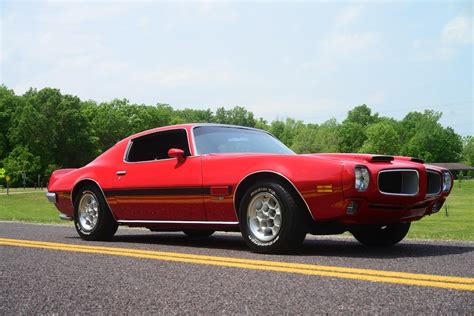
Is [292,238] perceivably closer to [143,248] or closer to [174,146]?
[143,248]

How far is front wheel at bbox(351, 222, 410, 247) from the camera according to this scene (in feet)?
20.1

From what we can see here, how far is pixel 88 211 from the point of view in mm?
7633

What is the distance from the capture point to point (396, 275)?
3994 mm

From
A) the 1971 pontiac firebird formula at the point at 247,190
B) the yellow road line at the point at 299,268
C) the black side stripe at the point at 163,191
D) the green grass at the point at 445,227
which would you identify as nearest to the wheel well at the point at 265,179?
the 1971 pontiac firebird formula at the point at 247,190

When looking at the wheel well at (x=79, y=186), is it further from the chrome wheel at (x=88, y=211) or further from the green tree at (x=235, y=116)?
the green tree at (x=235, y=116)

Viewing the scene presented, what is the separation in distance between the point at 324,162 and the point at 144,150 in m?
2.89

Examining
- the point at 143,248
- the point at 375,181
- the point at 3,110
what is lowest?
the point at 143,248

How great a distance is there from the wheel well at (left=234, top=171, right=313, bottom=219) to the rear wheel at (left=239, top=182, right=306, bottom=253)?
0.05m

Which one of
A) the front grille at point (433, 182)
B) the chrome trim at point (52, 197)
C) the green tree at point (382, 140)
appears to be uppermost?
the green tree at point (382, 140)

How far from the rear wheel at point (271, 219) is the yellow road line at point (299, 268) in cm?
44

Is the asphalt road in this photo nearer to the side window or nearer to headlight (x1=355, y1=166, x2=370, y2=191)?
headlight (x1=355, y1=166, x2=370, y2=191)

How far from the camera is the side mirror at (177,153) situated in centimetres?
636

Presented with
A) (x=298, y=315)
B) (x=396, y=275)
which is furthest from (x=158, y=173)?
Result: (x=298, y=315)

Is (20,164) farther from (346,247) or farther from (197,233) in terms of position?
(346,247)
